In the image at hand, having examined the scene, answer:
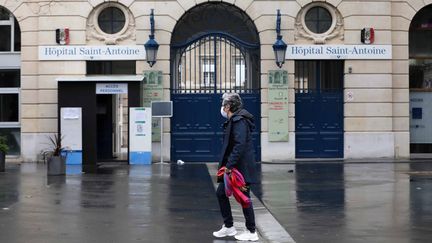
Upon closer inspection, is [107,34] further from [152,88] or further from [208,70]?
[208,70]

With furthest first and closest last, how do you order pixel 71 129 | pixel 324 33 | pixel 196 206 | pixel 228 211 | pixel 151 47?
pixel 324 33 < pixel 151 47 < pixel 71 129 < pixel 196 206 < pixel 228 211

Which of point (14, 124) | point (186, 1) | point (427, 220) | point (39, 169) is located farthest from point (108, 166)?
point (427, 220)

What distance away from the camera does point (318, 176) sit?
58.6 feet

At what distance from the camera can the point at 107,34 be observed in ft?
77.8

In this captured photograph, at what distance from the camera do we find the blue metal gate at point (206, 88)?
2389 cm

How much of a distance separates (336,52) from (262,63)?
259cm

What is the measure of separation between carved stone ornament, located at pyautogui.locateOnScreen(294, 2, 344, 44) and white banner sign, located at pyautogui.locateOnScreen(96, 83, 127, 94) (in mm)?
6217

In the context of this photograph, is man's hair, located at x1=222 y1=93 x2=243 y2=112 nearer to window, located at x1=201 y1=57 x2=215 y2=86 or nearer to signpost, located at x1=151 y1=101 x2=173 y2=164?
signpost, located at x1=151 y1=101 x2=173 y2=164

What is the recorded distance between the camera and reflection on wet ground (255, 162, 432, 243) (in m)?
9.51

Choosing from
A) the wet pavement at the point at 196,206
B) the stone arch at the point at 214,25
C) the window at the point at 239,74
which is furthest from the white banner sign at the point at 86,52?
the wet pavement at the point at 196,206

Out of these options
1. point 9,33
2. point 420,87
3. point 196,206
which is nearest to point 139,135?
point 9,33

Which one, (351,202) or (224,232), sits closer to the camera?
(224,232)

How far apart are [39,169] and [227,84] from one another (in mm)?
7301

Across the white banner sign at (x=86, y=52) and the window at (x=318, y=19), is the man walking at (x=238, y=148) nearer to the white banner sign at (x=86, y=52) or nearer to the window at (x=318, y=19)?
the white banner sign at (x=86, y=52)
